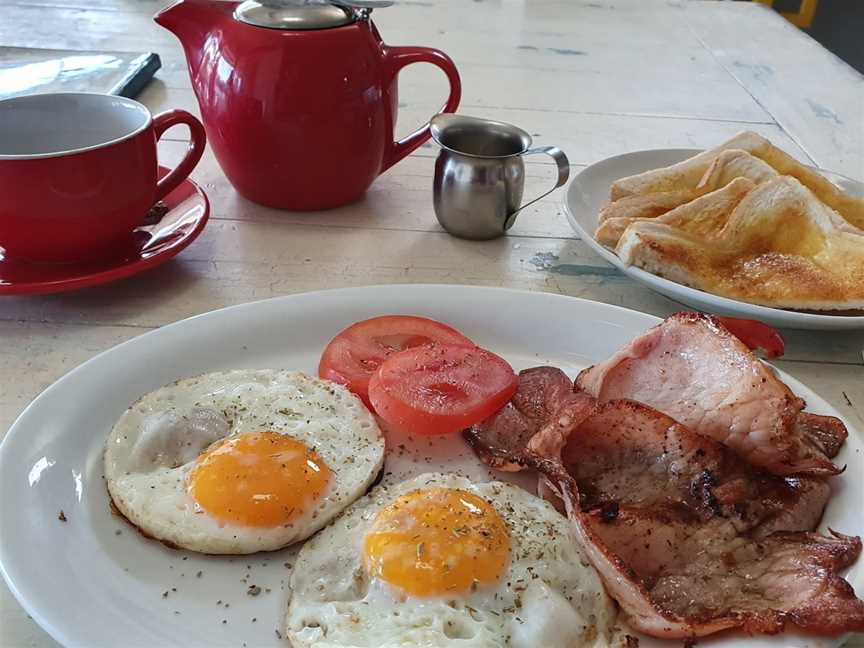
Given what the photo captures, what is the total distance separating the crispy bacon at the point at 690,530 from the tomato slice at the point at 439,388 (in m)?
0.13

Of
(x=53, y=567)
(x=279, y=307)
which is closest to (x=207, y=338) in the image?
Result: (x=279, y=307)

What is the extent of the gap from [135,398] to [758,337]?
1108 millimetres

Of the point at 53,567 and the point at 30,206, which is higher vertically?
the point at 30,206

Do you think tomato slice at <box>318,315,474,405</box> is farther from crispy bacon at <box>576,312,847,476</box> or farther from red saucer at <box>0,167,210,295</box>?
red saucer at <box>0,167,210,295</box>

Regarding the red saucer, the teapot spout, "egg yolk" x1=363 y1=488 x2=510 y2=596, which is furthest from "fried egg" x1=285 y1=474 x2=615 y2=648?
the teapot spout

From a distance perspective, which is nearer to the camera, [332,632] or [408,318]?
[332,632]

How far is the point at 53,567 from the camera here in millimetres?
1001

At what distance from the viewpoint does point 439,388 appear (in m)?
1.32

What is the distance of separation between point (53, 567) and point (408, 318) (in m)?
0.75

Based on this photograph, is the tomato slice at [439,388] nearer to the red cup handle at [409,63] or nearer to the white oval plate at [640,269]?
the white oval plate at [640,269]

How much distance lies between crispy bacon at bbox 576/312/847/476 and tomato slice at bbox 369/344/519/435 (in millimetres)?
162

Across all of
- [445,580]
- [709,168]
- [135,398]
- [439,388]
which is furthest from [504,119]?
[445,580]

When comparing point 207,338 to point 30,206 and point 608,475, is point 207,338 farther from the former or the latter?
point 608,475

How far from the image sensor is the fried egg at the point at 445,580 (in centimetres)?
99
